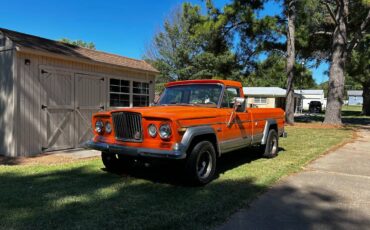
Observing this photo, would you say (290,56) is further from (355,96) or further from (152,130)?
(355,96)

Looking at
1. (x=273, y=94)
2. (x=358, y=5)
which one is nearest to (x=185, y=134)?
(x=358, y=5)

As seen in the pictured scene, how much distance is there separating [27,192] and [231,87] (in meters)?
4.56

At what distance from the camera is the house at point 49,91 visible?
911 centimetres

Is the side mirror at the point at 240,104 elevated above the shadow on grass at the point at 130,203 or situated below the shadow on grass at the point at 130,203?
above

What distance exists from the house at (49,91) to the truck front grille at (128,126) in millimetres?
4379

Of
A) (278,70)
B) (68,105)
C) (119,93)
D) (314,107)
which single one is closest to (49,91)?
(68,105)

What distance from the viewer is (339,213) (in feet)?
15.8

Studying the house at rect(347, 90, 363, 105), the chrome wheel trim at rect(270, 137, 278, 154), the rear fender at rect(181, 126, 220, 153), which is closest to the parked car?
the chrome wheel trim at rect(270, 137, 278, 154)

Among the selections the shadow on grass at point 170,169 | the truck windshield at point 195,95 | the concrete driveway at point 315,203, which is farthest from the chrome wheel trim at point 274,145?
the truck windshield at point 195,95

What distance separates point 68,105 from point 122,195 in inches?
236

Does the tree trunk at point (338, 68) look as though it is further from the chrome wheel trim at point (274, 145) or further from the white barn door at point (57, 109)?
the white barn door at point (57, 109)

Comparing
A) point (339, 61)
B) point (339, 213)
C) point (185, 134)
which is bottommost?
point (339, 213)

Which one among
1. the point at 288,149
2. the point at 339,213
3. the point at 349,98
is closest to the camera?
the point at 339,213

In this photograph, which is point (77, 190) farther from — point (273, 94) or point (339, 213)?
point (273, 94)
